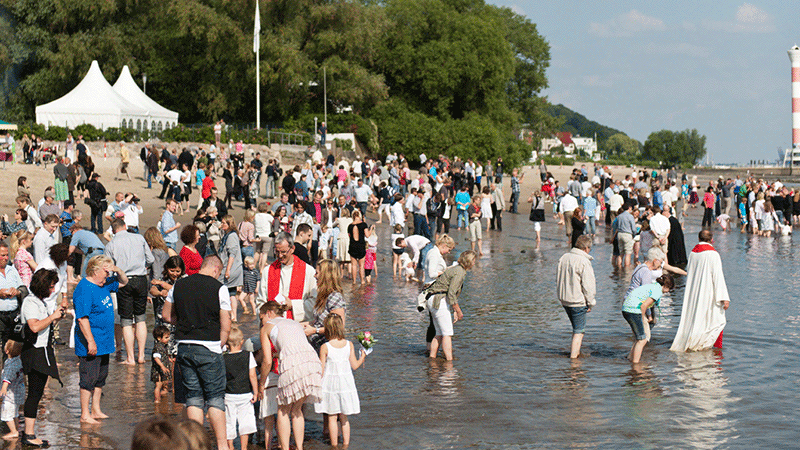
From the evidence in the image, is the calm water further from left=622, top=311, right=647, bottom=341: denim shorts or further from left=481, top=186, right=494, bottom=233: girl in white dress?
left=481, top=186, right=494, bottom=233: girl in white dress

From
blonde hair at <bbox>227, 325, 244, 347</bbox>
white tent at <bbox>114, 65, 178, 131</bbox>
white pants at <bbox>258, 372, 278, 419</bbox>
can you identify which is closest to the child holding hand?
blonde hair at <bbox>227, 325, 244, 347</bbox>

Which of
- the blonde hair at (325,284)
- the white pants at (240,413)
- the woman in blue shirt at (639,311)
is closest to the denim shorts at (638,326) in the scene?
the woman in blue shirt at (639,311)

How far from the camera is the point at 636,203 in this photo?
27.5 metres

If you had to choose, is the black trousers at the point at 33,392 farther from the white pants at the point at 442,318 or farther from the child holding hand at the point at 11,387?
the white pants at the point at 442,318

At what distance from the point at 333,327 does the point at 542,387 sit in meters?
3.35

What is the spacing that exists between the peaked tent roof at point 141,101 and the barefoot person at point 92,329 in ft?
116

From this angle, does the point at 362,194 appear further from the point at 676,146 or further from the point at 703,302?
the point at 676,146

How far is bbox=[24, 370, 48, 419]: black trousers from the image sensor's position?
25.5 ft

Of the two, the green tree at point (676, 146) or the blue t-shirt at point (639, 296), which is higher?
the green tree at point (676, 146)

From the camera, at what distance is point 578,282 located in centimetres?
1102

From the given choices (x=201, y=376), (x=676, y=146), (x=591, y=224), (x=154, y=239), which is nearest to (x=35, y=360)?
(x=201, y=376)

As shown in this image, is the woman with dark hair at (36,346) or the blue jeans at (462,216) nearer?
the woman with dark hair at (36,346)

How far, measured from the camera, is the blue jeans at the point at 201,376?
712cm

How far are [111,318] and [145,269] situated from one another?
2485 mm
